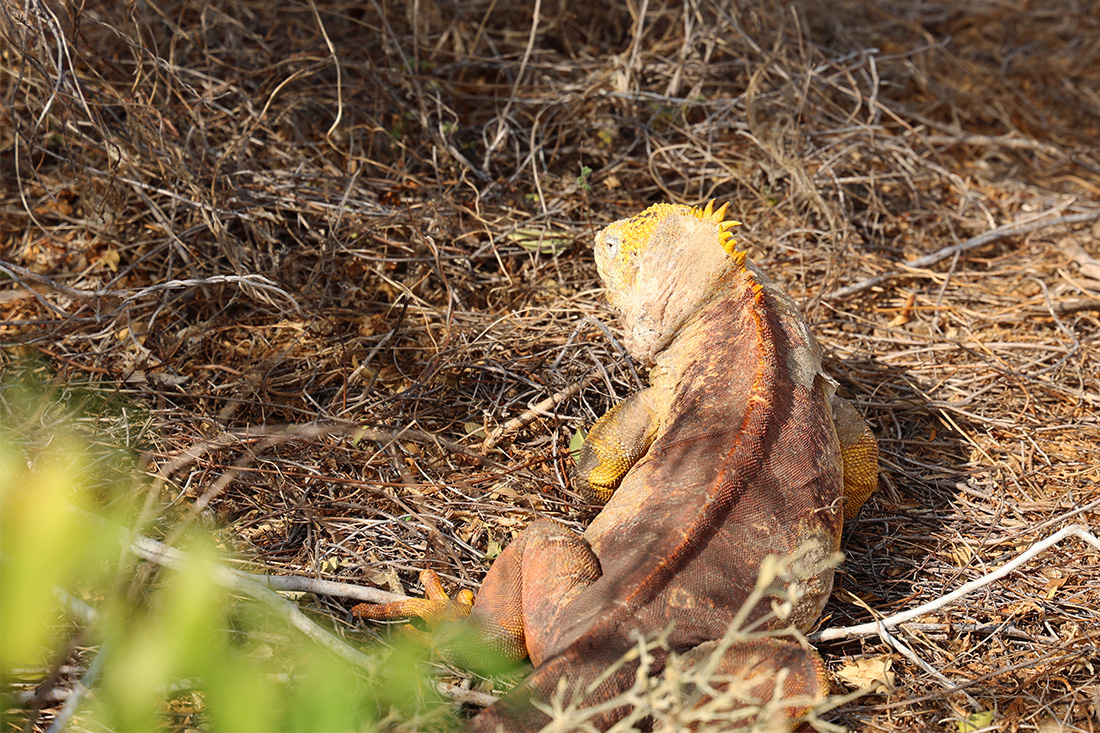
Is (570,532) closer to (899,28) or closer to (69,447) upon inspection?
(69,447)

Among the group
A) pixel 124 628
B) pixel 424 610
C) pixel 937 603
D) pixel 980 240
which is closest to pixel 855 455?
pixel 937 603

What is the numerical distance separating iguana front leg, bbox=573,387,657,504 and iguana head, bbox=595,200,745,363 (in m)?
0.32

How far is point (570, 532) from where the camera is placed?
332 cm

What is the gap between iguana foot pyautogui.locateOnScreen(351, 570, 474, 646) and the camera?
337 centimetres

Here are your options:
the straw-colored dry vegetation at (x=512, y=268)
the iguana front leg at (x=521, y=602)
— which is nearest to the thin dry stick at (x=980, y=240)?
the straw-colored dry vegetation at (x=512, y=268)

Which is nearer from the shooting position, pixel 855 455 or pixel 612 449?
pixel 612 449

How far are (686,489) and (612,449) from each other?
610mm

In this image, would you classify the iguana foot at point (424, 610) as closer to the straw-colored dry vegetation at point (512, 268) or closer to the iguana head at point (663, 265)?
the straw-colored dry vegetation at point (512, 268)

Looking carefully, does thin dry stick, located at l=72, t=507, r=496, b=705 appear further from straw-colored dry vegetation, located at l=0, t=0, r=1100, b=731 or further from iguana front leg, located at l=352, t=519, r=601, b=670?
straw-colored dry vegetation, located at l=0, t=0, r=1100, b=731

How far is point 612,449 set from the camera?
12.3 feet

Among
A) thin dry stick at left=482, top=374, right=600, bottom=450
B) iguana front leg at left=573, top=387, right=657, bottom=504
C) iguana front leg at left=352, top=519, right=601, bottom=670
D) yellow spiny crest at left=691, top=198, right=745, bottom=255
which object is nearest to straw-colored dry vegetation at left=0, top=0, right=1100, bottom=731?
thin dry stick at left=482, top=374, right=600, bottom=450

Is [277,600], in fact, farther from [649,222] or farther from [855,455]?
[855,455]

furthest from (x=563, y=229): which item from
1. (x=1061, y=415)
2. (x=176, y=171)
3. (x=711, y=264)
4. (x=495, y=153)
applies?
(x=1061, y=415)

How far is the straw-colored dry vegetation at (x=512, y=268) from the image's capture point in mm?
3764
